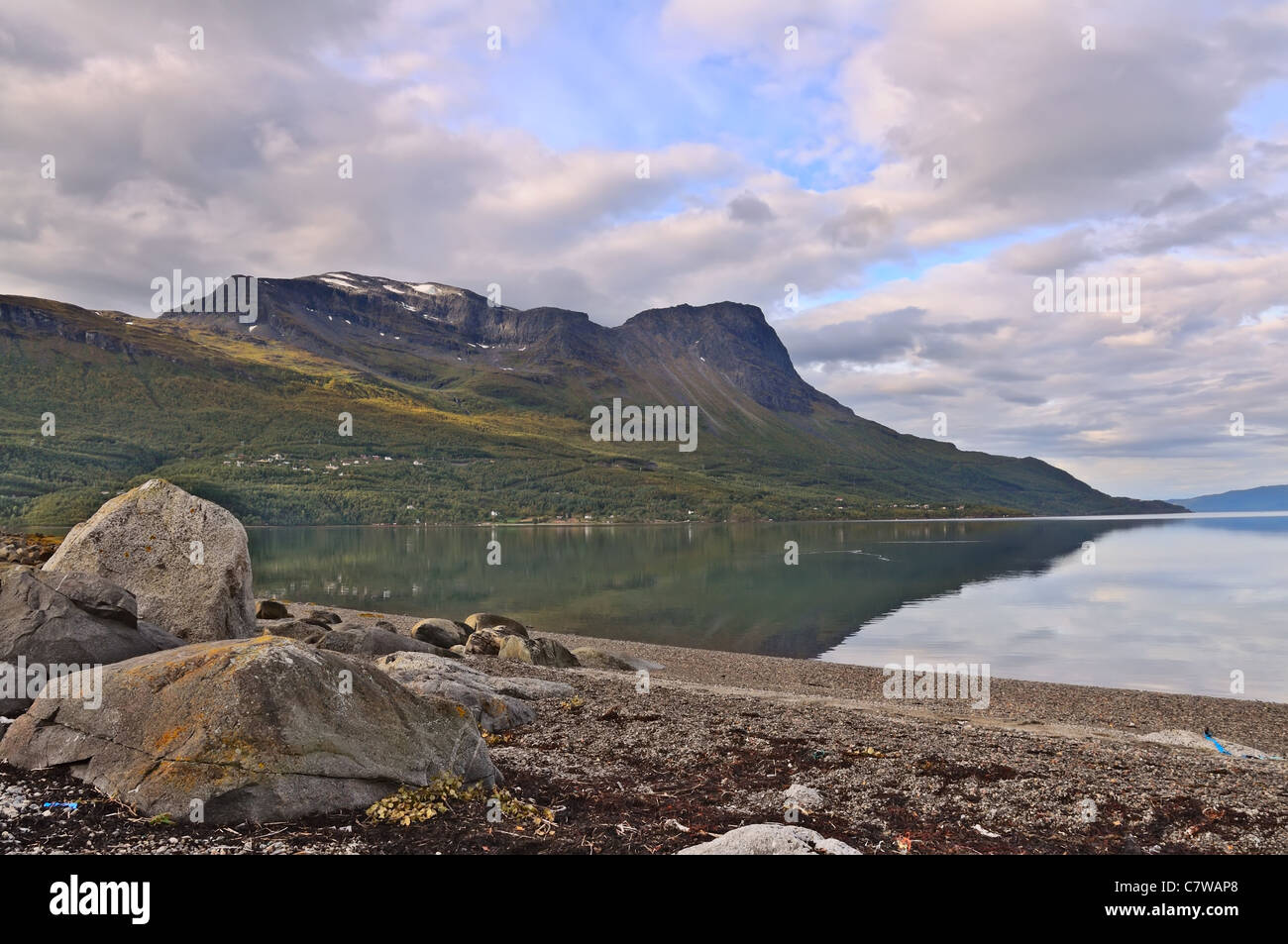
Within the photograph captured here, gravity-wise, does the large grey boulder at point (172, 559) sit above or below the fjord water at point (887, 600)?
above

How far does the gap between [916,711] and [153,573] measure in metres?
21.8

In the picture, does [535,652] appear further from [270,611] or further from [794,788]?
[794,788]

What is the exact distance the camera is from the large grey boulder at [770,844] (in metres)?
7.40

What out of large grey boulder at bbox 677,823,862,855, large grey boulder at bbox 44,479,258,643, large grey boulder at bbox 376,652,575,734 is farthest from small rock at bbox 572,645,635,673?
large grey boulder at bbox 677,823,862,855

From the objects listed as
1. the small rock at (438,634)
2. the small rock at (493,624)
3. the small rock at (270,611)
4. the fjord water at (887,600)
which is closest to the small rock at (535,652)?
the small rock at (438,634)

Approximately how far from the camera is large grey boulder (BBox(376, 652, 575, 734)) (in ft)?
50.4

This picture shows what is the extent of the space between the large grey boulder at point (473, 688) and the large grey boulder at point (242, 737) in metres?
3.77

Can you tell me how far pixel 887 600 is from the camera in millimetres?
66438

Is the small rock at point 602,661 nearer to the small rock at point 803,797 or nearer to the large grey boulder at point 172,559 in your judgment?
the large grey boulder at point 172,559

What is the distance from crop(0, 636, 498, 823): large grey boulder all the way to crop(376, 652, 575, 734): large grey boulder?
3.77 m

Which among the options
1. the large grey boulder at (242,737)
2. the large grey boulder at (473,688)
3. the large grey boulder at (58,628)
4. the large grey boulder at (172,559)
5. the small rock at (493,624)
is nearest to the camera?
the large grey boulder at (242,737)
